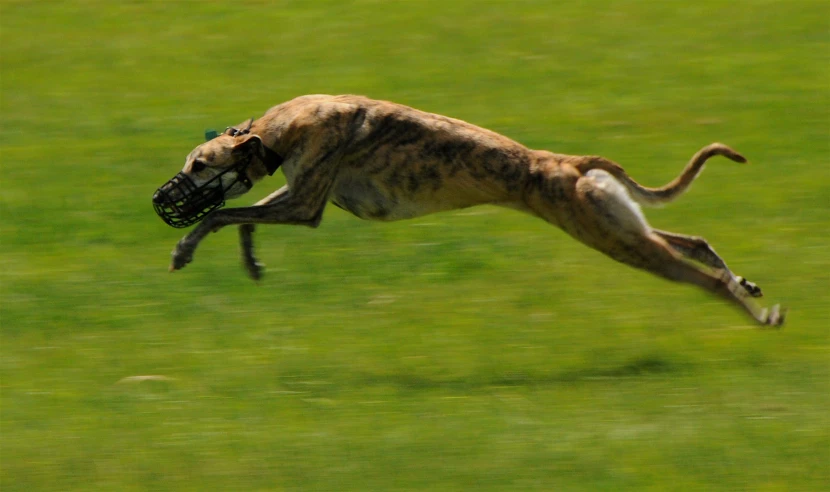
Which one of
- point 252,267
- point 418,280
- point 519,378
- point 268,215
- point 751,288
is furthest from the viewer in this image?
point 418,280

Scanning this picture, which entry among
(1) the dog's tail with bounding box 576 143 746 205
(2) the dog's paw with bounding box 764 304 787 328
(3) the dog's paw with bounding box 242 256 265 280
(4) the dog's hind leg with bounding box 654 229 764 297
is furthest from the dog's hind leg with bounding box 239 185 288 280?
(2) the dog's paw with bounding box 764 304 787 328

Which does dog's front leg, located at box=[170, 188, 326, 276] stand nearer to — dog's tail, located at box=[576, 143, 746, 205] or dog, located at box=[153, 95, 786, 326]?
dog, located at box=[153, 95, 786, 326]

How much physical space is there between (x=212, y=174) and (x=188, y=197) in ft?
0.59

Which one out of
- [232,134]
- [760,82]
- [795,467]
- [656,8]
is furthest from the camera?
[656,8]

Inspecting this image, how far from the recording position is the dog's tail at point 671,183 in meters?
6.89

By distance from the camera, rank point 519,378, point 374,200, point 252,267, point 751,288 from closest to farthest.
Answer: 1. point 519,378
2. point 374,200
3. point 751,288
4. point 252,267

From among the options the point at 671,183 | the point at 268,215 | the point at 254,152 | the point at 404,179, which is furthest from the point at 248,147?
the point at 671,183

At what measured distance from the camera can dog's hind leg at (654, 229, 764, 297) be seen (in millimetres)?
7266

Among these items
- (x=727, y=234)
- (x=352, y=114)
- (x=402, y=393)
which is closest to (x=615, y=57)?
(x=727, y=234)

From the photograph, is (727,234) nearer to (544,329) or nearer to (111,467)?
(544,329)

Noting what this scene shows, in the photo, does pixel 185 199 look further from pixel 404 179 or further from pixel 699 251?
pixel 699 251

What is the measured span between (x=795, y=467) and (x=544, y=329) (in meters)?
2.08

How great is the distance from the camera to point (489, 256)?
862 centimetres

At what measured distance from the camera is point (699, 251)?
7.29m
